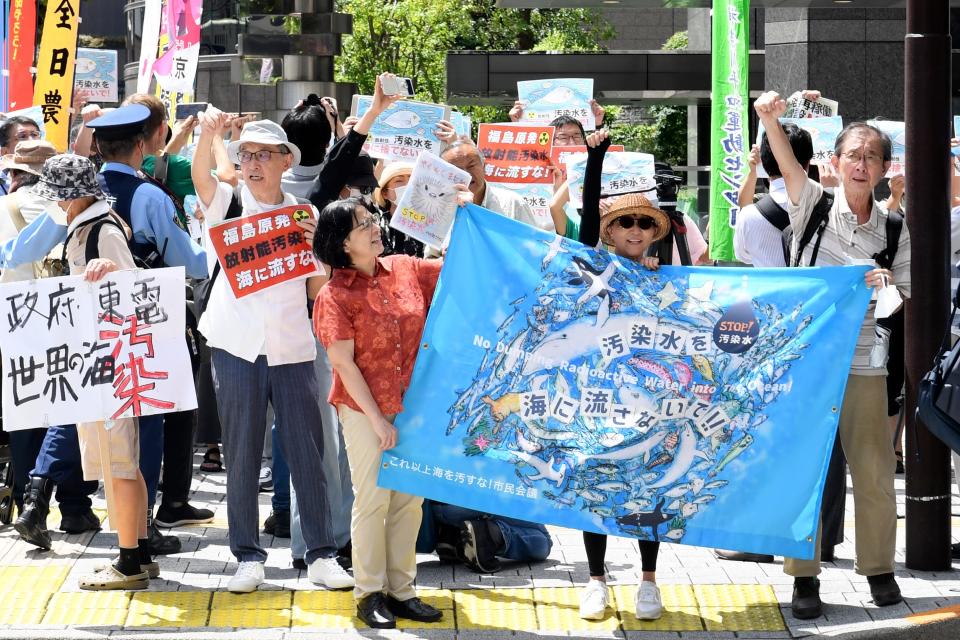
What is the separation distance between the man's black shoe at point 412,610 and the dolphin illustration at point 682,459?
1.05 meters

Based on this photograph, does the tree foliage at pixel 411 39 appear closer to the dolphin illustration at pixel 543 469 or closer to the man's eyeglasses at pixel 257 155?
the man's eyeglasses at pixel 257 155

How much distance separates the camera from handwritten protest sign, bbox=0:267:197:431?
592 cm

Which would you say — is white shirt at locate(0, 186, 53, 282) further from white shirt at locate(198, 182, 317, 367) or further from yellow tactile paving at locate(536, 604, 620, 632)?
yellow tactile paving at locate(536, 604, 620, 632)

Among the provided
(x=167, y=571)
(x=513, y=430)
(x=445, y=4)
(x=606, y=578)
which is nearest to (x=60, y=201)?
(x=167, y=571)

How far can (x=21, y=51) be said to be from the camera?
1409 cm

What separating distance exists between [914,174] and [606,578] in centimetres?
227

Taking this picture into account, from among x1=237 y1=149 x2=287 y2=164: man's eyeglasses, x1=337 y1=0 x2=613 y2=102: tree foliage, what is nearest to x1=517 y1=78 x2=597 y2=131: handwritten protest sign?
x1=237 y1=149 x2=287 y2=164: man's eyeglasses

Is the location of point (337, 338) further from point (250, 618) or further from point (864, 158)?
point (864, 158)

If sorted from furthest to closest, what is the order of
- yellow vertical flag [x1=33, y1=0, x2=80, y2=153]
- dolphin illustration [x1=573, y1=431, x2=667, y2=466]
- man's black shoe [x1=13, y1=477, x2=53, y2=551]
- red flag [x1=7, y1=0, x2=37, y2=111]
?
red flag [x1=7, y1=0, x2=37, y2=111] → yellow vertical flag [x1=33, y1=0, x2=80, y2=153] → man's black shoe [x1=13, y1=477, x2=53, y2=551] → dolphin illustration [x1=573, y1=431, x2=667, y2=466]

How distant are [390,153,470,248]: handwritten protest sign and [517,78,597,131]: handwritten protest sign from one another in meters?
4.41

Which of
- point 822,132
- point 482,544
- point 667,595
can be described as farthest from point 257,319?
point 822,132

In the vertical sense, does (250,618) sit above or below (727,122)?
below

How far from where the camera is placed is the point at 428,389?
5641mm

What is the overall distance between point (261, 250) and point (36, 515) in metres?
1.94
